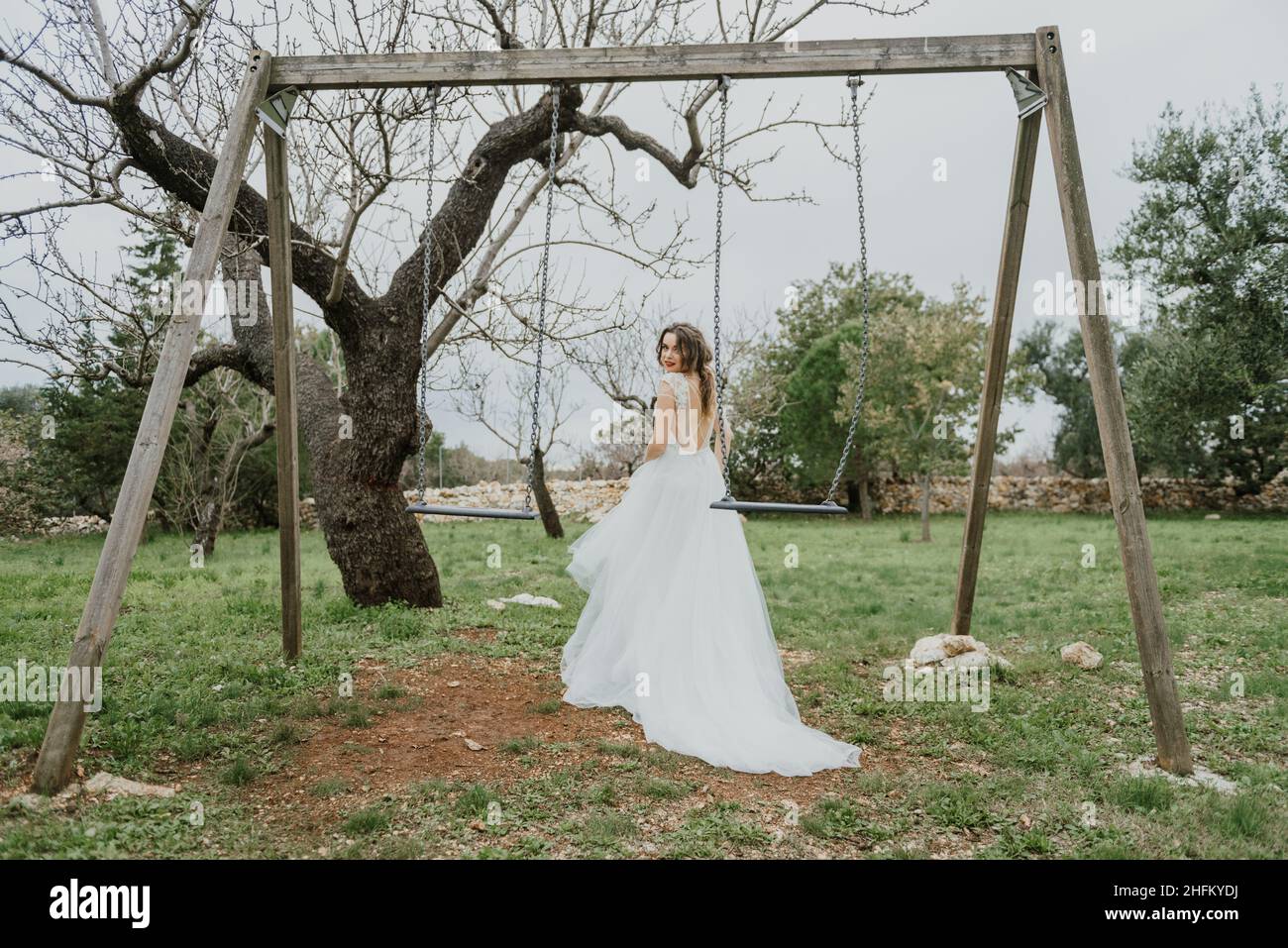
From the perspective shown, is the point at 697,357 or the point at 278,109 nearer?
the point at 278,109

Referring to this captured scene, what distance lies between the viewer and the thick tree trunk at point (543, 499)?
574 inches

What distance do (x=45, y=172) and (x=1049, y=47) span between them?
7085 millimetres

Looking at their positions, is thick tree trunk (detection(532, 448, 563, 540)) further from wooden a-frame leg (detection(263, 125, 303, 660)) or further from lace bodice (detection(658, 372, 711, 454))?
lace bodice (detection(658, 372, 711, 454))

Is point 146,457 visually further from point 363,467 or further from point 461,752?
point 363,467

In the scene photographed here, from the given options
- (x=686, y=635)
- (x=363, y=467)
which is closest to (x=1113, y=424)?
(x=686, y=635)

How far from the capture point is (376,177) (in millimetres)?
5824

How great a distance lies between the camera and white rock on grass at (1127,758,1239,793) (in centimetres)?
465

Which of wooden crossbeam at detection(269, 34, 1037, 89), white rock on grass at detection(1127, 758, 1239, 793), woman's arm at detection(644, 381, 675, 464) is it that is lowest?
white rock on grass at detection(1127, 758, 1239, 793)

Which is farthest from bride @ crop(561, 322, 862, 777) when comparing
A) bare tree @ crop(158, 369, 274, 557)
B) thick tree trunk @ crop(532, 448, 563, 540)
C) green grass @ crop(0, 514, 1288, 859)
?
bare tree @ crop(158, 369, 274, 557)

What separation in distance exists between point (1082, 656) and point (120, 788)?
22.7 ft

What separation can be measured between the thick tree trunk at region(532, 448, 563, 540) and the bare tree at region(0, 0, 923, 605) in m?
5.10

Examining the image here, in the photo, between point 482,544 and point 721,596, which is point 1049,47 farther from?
point 482,544

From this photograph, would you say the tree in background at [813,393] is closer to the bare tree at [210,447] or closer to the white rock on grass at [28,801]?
the bare tree at [210,447]

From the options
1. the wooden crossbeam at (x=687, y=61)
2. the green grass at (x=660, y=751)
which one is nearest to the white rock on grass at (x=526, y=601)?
the green grass at (x=660, y=751)
